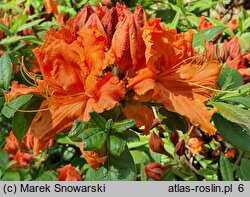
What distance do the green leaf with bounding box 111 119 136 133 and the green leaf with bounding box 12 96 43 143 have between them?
0.20 metres

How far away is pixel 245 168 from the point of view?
1320 mm

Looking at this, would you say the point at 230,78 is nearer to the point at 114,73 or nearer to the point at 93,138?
the point at 114,73

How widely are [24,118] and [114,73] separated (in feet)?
0.74

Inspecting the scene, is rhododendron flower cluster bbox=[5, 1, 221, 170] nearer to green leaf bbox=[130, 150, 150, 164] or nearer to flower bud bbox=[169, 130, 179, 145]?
flower bud bbox=[169, 130, 179, 145]

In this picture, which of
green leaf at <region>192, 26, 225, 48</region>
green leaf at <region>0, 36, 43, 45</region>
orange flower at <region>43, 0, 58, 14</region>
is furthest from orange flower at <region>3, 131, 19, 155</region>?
green leaf at <region>192, 26, 225, 48</region>

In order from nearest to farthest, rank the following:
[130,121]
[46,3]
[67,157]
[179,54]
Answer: [130,121]
[179,54]
[46,3]
[67,157]

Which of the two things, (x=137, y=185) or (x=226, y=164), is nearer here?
(x=137, y=185)

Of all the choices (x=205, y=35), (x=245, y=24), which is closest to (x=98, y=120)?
(x=205, y=35)

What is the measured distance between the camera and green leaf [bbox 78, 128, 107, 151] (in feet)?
2.98

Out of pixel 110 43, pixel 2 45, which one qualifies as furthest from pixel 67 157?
pixel 110 43

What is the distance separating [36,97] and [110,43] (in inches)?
7.3

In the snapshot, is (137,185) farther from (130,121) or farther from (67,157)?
(67,157)

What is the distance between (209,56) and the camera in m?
1.21

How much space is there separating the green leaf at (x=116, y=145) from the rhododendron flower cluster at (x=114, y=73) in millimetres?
59
